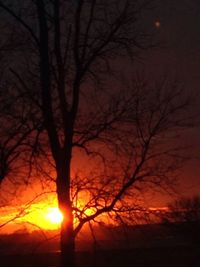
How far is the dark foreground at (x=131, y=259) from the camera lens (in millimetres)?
20375

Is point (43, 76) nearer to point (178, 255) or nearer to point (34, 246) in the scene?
point (34, 246)

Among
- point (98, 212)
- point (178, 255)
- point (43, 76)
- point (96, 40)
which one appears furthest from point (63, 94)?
point (178, 255)

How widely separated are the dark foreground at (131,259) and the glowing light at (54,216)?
5554 mm

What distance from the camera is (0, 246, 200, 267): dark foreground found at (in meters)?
20.4

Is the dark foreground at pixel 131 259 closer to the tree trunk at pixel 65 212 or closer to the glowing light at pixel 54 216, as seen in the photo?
the glowing light at pixel 54 216

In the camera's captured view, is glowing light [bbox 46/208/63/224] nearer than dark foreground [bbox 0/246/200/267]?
Yes

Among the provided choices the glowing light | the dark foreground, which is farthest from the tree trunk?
the dark foreground

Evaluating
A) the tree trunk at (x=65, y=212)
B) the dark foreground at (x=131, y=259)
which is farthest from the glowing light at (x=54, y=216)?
the dark foreground at (x=131, y=259)

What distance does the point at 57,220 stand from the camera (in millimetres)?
13125

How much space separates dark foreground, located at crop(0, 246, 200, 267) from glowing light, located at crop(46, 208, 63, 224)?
5.55 m

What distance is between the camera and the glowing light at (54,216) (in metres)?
12.9

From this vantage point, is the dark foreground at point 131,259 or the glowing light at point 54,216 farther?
the dark foreground at point 131,259

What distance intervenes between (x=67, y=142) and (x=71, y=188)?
3.63ft

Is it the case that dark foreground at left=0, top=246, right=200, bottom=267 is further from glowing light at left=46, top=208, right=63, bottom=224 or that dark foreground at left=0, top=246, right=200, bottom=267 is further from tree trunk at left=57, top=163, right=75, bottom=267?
tree trunk at left=57, top=163, right=75, bottom=267
